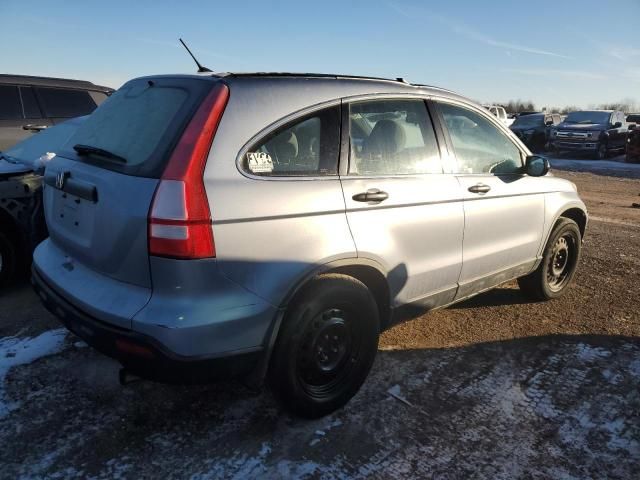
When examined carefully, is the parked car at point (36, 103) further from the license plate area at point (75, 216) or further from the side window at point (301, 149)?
the side window at point (301, 149)

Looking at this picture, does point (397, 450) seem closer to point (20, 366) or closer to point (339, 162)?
point (339, 162)

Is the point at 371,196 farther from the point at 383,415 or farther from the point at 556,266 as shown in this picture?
the point at 556,266

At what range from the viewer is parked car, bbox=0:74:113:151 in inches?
315

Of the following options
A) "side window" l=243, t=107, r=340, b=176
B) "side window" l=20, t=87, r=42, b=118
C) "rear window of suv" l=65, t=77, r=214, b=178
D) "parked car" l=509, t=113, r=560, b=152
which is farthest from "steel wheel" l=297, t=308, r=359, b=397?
"parked car" l=509, t=113, r=560, b=152

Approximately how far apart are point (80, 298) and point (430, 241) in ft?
6.47

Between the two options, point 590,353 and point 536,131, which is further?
point 536,131

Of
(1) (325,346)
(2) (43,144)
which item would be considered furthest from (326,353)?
(2) (43,144)

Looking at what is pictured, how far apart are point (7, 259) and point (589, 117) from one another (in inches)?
874

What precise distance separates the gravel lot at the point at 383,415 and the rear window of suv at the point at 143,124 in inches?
53.3

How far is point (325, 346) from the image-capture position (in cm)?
279

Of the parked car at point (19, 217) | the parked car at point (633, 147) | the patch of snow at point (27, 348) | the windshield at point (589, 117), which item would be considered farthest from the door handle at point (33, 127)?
the windshield at point (589, 117)

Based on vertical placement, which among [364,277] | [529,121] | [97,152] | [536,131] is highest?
[529,121]

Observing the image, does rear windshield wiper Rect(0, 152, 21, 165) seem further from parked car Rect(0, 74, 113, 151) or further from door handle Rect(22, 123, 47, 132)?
parked car Rect(0, 74, 113, 151)

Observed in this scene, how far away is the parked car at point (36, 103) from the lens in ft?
26.2
